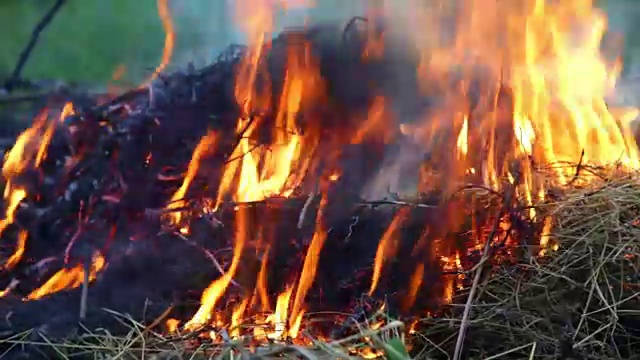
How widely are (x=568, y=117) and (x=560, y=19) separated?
448mm

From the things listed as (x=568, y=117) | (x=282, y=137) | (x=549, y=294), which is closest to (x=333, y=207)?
(x=282, y=137)

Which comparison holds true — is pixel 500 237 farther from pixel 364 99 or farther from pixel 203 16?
pixel 203 16

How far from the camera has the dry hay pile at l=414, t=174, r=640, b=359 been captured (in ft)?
6.31

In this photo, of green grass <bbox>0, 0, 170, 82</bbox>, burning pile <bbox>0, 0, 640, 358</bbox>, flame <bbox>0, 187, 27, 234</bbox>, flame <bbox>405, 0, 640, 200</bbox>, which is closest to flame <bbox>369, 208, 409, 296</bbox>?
burning pile <bbox>0, 0, 640, 358</bbox>

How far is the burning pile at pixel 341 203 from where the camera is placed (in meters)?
1.99

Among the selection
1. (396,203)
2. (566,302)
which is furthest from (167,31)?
(566,302)

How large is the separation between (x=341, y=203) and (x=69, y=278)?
88cm

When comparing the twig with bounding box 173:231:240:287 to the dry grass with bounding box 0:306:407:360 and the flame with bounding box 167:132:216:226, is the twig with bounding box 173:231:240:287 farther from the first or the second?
the dry grass with bounding box 0:306:407:360

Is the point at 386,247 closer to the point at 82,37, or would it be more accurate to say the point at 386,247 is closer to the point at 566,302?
the point at 566,302

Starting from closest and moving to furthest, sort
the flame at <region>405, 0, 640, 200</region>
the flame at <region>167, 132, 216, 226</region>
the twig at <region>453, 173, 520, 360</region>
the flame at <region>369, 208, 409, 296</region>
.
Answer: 1. the twig at <region>453, 173, 520, 360</region>
2. the flame at <region>369, 208, 409, 296</region>
3. the flame at <region>167, 132, 216, 226</region>
4. the flame at <region>405, 0, 640, 200</region>

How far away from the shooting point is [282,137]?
8.82 feet

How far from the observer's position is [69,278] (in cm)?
216

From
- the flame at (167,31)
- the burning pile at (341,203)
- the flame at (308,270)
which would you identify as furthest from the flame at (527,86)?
the flame at (167,31)

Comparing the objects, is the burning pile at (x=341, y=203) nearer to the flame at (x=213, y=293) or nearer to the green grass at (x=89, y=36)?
the flame at (x=213, y=293)
